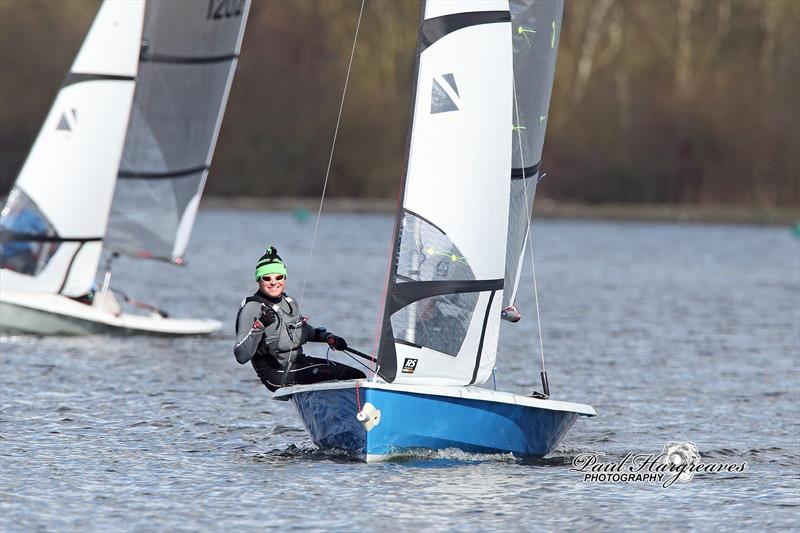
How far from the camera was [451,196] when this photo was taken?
1144cm

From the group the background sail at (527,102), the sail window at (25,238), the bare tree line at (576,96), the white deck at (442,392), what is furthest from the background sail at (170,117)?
the bare tree line at (576,96)

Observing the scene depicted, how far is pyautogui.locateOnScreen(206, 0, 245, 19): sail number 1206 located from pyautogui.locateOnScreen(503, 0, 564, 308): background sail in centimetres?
816

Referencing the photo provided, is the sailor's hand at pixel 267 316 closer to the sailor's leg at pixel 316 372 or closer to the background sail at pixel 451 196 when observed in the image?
the sailor's leg at pixel 316 372

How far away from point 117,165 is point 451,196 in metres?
9.49

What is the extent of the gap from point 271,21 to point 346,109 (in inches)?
190

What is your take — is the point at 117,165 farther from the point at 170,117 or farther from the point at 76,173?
the point at 170,117

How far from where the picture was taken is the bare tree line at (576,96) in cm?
5744

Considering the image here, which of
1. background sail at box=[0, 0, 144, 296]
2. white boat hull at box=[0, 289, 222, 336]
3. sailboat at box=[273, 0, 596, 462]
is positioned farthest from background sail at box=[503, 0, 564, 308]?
background sail at box=[0, 0, 144, 296]

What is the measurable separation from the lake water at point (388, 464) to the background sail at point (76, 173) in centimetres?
94

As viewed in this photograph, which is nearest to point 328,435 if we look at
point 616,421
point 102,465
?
point 102,465

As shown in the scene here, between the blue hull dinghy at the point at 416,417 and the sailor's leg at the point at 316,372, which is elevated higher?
the sailor's leg at the point at 316,372

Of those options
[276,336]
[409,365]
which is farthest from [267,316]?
[409,365]

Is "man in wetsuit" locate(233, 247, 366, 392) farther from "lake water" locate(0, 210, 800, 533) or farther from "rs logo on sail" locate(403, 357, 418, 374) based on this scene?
"lake water" locate(0, 210, 800, 533)

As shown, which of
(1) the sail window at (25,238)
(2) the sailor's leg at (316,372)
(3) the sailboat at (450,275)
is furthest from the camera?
(1) the sail window at (25,238)
